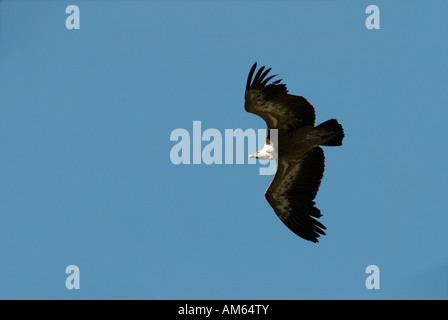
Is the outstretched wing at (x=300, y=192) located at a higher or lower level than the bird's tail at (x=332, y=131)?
lower

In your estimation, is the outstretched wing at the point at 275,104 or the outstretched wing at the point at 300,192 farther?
the outstretched wing at the point at 300,192

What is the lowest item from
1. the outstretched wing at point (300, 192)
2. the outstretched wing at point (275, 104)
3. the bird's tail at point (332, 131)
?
the outstretched wing at point (300, 192)

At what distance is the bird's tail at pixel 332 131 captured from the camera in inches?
758

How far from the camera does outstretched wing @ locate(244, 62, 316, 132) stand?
62.9 ft

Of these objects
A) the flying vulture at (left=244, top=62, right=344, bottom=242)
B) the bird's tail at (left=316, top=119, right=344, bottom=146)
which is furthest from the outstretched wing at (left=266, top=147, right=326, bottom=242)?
the bird's tail at (left=316, top=119, right=344, bottom=146)

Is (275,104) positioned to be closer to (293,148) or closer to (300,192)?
(293,148)

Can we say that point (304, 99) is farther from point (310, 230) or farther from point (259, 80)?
point (310, 230)

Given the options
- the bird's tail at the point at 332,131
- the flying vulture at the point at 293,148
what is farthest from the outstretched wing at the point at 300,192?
the bird's tail at the point at 332,131

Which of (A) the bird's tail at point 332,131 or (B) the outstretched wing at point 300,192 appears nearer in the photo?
(A) the bird's tail at point 332,131

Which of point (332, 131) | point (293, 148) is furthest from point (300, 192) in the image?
point (332, 131)

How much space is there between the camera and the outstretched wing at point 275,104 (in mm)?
19172

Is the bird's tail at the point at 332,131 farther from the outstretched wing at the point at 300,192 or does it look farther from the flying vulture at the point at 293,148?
the outstretched wing at the point at 300,192

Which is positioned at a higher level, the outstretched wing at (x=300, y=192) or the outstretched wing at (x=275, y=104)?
the outstretched wing at (x=275, y=104)

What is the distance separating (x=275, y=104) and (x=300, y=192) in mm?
2866
